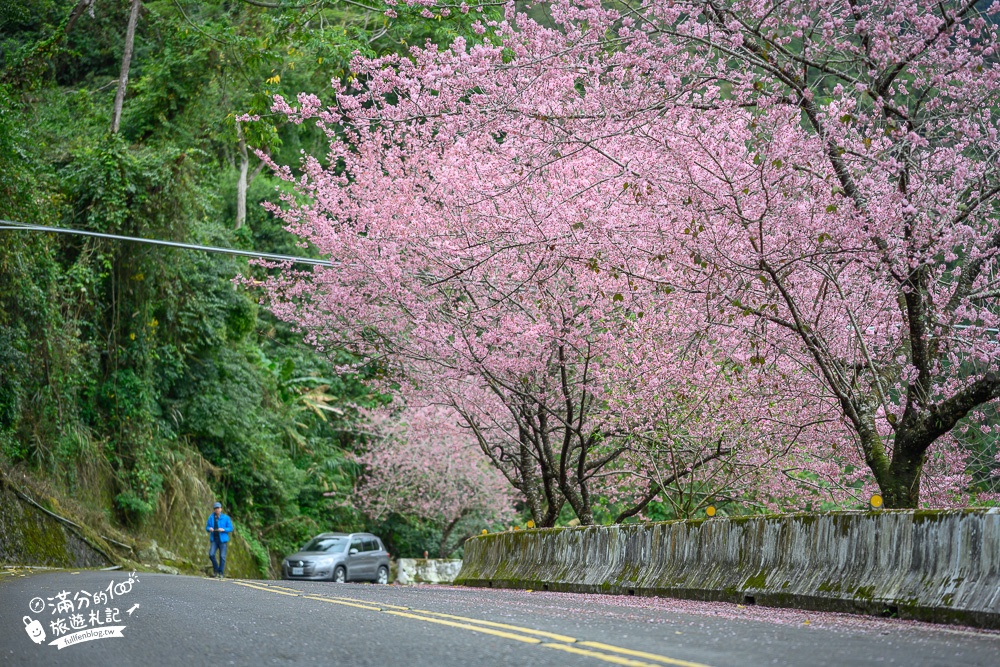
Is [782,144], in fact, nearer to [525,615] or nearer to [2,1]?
[525,615]

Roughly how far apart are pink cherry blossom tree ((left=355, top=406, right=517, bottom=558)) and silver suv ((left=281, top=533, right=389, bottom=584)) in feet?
22.5

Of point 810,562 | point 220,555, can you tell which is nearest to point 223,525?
point 220,555

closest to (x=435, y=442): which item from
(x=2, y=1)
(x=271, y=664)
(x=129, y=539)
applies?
(x=129, y=539)

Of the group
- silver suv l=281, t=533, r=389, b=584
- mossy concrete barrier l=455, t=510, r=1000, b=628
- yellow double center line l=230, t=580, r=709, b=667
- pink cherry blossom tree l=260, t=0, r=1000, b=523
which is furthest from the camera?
silver suv l=281, t=533, r=389, b=584

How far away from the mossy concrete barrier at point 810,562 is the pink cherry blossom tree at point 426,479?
23.6 m

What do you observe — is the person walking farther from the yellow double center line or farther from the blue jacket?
the yellow double center line

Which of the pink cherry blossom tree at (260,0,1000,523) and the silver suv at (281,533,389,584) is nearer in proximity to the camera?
the pink cherry blossom tree at (260,0,1000,523)

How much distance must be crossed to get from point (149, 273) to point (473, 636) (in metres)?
22.6

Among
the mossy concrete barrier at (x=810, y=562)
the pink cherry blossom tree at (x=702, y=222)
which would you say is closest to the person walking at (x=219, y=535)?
the pink cherry blossom tree at (x=702, y=222)

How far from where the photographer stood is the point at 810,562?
10.3 meters

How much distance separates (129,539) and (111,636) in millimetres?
19306

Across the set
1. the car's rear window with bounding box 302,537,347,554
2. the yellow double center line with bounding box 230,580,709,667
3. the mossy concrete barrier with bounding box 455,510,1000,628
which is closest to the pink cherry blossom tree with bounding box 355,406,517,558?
the car's rear window with bounding box 302,537,347,554

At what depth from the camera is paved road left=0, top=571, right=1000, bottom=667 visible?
6.12 metres

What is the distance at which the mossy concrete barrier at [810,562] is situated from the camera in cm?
834
